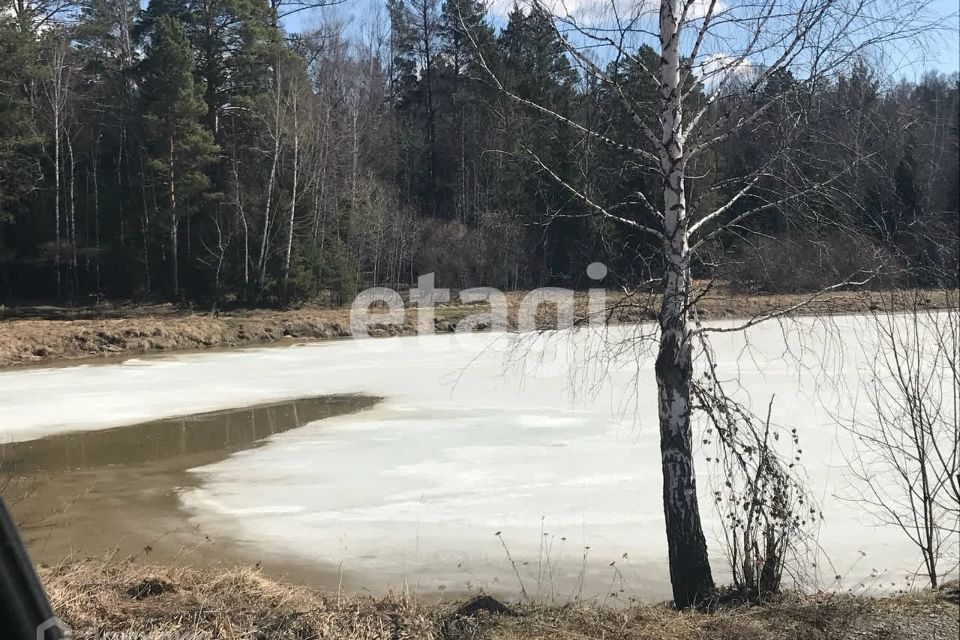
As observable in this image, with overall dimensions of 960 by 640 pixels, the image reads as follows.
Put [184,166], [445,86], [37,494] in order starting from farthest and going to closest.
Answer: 1. [445,86]
2. [184,166]
3. [37,494]

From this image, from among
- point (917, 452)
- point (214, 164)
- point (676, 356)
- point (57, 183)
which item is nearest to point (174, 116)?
point (214, 164)

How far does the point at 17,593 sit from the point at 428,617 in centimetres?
334

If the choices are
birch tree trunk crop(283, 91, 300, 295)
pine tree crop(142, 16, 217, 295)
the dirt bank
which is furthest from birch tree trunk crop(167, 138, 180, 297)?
birch tree trunk crop(283, 91, 300, 295)

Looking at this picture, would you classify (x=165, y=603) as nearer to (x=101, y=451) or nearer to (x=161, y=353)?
(x=101, y=451)

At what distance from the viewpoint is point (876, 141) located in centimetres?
451

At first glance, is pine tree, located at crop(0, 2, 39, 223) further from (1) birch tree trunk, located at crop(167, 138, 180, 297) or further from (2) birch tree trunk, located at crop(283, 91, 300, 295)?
(2) birch tree trunk, located at crop(283, 91, 300, 295)

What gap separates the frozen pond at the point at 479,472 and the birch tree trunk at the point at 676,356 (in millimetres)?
493

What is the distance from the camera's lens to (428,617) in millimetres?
4188

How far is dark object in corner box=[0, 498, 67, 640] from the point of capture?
109cm

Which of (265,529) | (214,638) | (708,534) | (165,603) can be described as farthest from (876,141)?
(265,529)

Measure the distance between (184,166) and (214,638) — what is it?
2891cm

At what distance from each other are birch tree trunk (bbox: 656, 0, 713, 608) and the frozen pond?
0.49 meters

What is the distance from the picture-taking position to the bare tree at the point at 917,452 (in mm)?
4949

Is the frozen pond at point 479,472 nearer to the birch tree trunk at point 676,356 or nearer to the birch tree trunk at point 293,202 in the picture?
the birch tree trunk at point 676,356
